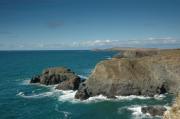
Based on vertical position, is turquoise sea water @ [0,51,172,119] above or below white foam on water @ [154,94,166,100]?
below

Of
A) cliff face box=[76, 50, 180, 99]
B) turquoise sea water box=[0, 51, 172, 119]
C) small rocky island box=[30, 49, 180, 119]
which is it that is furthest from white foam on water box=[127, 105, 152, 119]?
cliff face box=[76, 50, 180, 99]

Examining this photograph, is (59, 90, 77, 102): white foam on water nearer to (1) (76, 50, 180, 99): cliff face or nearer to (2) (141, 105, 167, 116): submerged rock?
(1) (76, 50, 180, 99): cliff face

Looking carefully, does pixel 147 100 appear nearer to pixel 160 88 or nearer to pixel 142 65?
pixel 160 88

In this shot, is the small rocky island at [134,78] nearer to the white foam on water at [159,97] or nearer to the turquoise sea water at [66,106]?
the white foam on water at [159,97]

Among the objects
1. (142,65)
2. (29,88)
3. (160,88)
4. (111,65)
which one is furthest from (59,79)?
(160,88)

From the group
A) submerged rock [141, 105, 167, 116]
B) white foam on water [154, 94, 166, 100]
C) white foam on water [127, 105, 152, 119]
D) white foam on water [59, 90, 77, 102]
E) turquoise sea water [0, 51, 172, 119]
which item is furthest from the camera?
white foam on water [59, 90, 77, 102]

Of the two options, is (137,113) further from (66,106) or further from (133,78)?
(133,78)

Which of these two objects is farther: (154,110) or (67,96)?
(67,96)

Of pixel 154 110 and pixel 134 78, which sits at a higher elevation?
pixel 134 78

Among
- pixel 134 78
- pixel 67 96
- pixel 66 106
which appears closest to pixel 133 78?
pixel 134 78

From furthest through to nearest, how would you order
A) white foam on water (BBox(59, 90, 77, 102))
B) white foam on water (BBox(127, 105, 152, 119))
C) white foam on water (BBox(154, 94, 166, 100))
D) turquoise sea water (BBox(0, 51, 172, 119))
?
white foam on water (BBox(59, 90, 77, 102))
white foam on water (BBox(154, 94, 166, 100))
turquoise sea water (BBox(0, 51, 172, 119))
white foam on water (BBox(127, 105, 152, 119))
